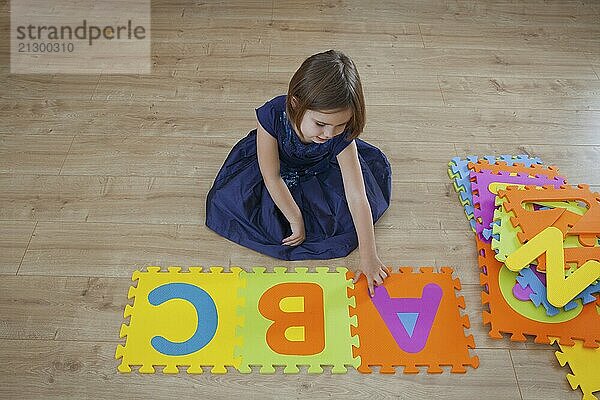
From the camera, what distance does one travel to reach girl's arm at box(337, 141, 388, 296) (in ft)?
4.73

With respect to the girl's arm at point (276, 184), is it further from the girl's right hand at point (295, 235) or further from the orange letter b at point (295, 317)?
the orange letter b at point (295, 317)

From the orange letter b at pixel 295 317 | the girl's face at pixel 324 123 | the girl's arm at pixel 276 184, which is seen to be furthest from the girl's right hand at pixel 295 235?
the girl's face at pixel 324 123

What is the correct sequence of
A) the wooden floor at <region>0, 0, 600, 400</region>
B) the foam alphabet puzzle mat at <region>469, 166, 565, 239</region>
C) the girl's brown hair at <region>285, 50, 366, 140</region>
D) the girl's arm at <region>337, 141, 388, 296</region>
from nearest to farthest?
the girl's brown hair at <region>285, 50, 366, 140</region>
the wooden floor at <region>0, 0, 600, 400</region>
the girl's arm at <region>337, 141, 388, 296</region>
the foam alphabet puzzle mat at <region>469, 166, 565, 239</region>

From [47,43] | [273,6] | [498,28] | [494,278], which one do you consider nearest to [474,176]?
[494,278]

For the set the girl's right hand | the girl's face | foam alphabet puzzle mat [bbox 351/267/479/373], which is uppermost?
the girl's face

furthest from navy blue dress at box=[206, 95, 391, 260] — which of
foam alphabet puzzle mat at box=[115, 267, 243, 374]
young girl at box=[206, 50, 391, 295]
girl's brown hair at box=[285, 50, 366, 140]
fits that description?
girl's brown hair at box=[285, 50, 366, 140]

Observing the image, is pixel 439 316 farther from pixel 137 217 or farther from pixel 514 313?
pixel 137 217

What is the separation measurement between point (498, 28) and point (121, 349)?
67.4 inches

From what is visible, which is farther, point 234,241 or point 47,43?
point 47,43

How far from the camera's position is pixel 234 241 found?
1.57 metres

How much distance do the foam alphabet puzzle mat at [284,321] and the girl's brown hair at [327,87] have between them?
16.2 inches

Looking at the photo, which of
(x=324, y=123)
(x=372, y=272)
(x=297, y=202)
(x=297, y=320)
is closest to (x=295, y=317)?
(x=297, y=320)

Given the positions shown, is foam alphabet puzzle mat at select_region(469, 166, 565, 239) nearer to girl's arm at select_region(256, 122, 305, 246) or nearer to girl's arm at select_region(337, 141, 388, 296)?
girl's arm at select_region(337, 141, 388, 296)

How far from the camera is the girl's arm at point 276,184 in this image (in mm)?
1447
